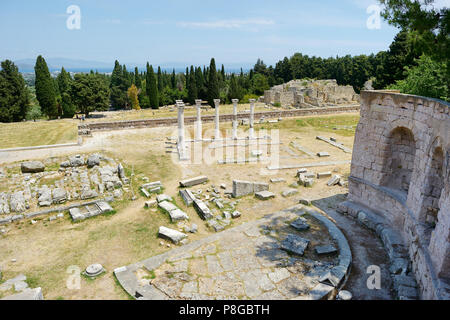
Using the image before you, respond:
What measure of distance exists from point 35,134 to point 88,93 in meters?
11.2

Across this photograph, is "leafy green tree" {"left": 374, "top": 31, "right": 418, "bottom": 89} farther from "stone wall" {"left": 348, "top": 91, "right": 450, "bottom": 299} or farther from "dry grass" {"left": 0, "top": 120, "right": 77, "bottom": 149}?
"dry grass" {"left": 0, "top": 120, "right": 77, "bottom": 149}

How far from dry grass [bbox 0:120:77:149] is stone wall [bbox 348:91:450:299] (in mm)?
17344

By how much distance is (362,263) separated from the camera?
790 cm

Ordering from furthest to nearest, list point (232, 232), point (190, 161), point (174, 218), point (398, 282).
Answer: point (190, 161) → point (174, 218) → point (232, 232) → point (398, 282)

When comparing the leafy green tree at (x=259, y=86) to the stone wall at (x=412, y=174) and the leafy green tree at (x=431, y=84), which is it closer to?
the leafy green tree at (x=431, y=84)

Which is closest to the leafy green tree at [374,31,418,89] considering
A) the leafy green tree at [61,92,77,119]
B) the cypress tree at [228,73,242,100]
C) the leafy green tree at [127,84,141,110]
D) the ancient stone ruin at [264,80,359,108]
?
the ancient stone ruin at [264,80,359,108]

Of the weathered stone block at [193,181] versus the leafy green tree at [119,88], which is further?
the leafy green tree at [119,88]

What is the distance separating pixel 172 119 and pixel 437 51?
68.5 ft

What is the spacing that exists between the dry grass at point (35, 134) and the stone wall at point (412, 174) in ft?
56.9

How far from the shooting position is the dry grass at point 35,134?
1791 cm

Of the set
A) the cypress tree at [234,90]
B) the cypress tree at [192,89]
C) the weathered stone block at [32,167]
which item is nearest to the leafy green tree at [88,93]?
the weathered stone block at [32,167]

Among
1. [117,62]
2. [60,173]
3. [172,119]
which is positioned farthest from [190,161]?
[117,62]
